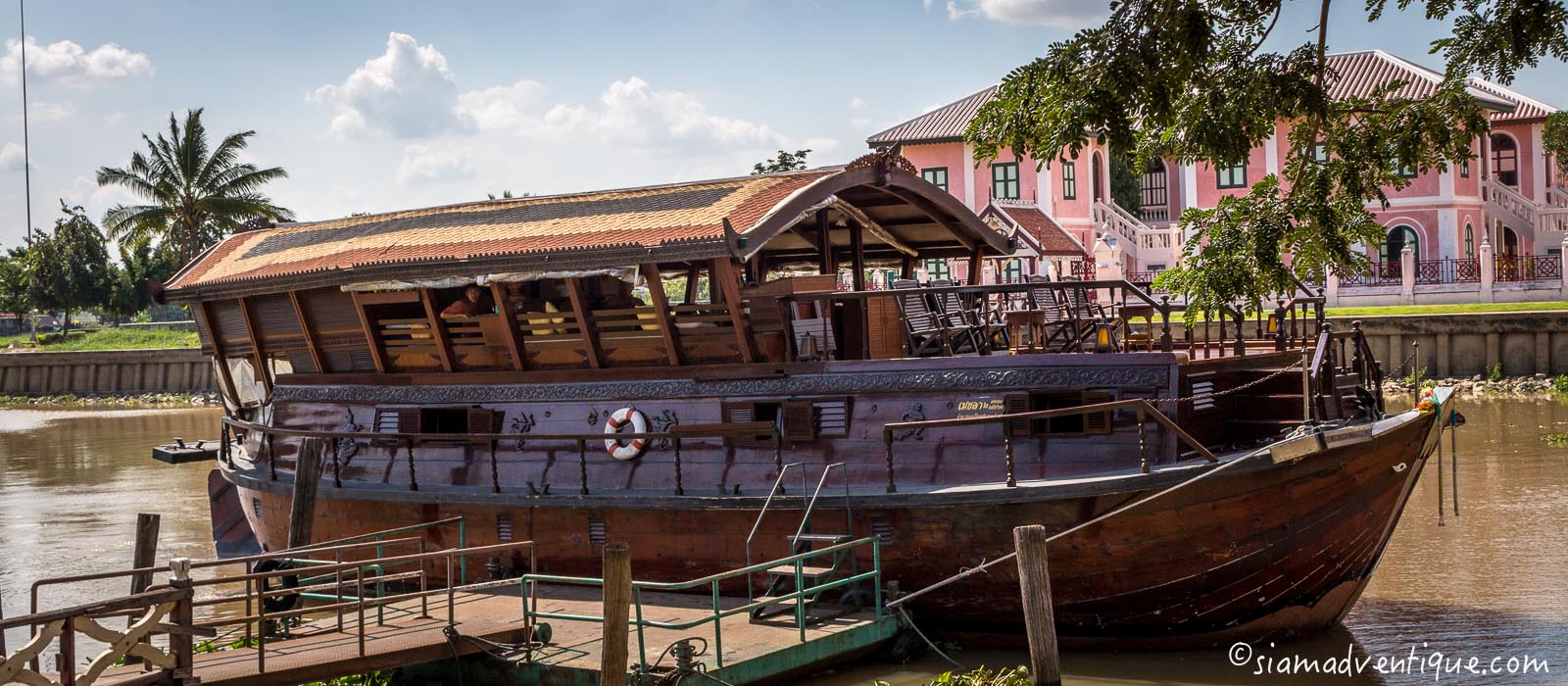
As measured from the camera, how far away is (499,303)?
42.8 feet

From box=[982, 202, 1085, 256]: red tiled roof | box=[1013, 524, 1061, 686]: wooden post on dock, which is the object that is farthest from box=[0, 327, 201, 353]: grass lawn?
box=[1013, 524, 1061, 686]: wooden post on dock

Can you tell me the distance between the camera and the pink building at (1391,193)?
39.6 metres

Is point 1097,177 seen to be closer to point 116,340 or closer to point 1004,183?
point 1004,183

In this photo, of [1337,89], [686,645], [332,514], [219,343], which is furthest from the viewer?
[1337,89]

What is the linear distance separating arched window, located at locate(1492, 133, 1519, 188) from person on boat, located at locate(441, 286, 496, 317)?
3887 cm

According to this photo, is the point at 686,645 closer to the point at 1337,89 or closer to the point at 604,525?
the point at 604,525

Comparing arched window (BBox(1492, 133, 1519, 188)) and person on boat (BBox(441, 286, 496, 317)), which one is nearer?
person on boat (BBox(441, 286, 496, 317))

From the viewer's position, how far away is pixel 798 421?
11.8 metres

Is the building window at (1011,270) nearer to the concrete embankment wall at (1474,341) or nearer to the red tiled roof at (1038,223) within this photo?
the red tiled roof at (1038,223)

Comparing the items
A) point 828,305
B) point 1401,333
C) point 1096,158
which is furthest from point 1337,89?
point 828,305

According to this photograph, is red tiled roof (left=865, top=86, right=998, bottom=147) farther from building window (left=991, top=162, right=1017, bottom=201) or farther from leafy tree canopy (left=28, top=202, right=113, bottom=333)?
leafy tree canopy (left=28, top=202, right=113, bottom=333)

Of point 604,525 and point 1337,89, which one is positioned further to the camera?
point 1337,89

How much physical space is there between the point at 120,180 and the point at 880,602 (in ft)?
131

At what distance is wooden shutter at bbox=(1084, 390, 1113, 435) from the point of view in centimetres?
1088
